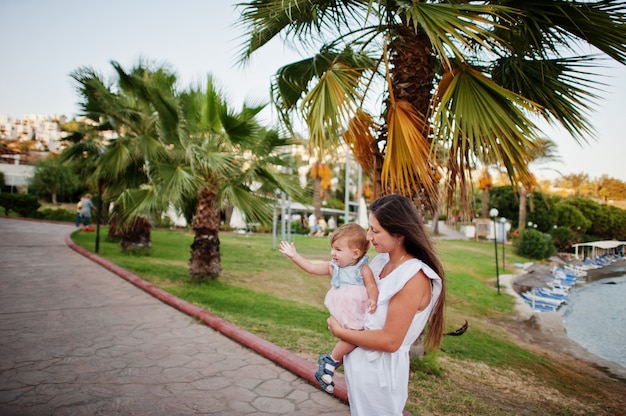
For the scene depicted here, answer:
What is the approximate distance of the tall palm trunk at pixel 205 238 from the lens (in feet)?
29.3

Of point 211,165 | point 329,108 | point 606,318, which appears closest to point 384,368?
point 329,108

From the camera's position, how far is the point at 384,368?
176cm

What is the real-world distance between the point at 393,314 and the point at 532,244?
24460mm

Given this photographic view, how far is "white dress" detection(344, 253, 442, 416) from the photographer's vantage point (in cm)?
173

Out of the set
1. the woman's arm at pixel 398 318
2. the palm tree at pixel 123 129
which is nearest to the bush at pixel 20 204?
the palm tree at pixel 123 129

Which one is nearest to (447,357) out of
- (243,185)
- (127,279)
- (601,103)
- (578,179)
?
(578,179)

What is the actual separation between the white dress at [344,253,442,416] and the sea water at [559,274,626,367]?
4.25 meters

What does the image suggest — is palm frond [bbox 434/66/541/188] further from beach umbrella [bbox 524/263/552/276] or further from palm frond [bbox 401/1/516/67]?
beach umbrella [bbox 524/263/552/276]

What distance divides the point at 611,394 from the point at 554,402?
1617 millimetres

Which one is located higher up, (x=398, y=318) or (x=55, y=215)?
(x=55, y=215)

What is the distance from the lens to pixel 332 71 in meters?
4.77

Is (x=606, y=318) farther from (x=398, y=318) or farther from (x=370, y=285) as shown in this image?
(x=398, y=318)

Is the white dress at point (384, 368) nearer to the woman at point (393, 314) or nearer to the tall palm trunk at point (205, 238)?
the woman at point (393, 314)

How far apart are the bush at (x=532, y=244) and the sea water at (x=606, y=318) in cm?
1475
